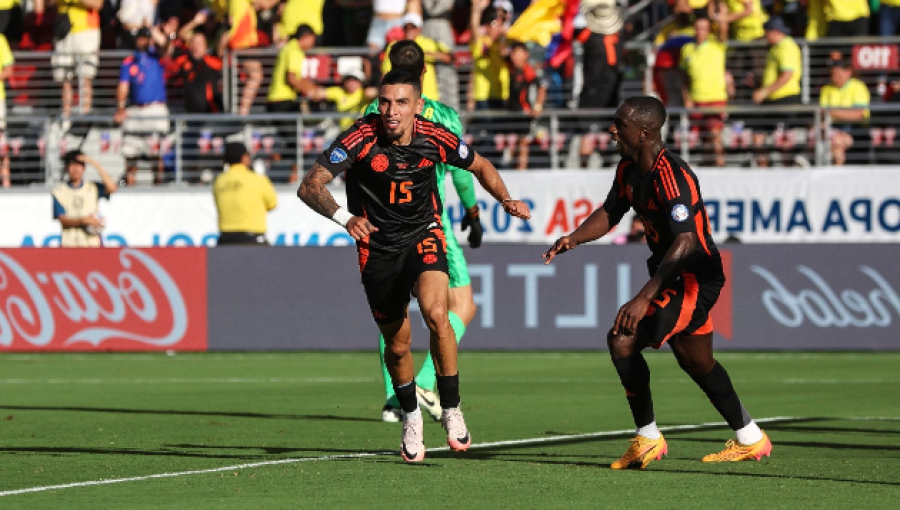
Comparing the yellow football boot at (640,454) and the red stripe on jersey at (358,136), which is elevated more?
the red stripe on jersey at (358,136)

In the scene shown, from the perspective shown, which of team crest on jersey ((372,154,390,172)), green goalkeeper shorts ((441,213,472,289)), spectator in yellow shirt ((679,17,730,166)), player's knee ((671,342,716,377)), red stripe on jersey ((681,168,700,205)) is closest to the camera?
red stripe on jersey ((681,168,700,205))

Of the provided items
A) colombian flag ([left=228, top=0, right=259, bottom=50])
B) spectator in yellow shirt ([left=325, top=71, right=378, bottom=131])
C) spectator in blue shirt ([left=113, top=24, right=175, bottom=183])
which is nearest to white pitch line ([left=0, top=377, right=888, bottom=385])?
spectator in yellow shirt ([left=325, top=71, right=378, bottom=131])

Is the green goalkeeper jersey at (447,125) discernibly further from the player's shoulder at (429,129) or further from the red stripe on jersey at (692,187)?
the red stripe on jersey at (692,187)

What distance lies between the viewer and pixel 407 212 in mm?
8609

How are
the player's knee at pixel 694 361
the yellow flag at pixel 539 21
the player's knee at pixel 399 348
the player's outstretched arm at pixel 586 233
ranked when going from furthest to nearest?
the yellow flag at pixel 539 21 → the player's knee at pixel 399 348 → the player's outstretched arm at pixel 586 233 → the player's knee at pixel 694 361

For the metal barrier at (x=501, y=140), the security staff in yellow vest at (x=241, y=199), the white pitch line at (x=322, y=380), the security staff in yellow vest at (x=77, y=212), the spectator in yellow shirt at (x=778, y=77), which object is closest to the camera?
the white pitch line at (x=322, y=380)

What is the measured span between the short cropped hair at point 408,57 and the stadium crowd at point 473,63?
9.80 metres

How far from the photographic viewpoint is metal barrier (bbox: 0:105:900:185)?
20938mm

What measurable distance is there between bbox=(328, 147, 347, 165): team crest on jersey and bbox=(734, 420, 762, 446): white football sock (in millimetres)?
2583

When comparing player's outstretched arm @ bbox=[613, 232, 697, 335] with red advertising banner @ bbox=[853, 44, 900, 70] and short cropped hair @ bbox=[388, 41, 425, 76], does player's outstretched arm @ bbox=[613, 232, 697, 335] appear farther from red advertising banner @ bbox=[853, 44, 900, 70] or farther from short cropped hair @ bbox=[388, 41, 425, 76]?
red advertising banner @ bbox=[853, 44, 900, 70]

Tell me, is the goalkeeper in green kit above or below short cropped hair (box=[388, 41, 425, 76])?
below

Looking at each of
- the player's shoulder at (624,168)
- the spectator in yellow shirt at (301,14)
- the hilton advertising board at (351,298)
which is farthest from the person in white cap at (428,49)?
the player's shoulder at (624,168)

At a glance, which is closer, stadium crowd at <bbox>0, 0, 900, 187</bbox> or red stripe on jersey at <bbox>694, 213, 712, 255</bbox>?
red stripe on jersey at <bbox>694, 213, 712, 255</bbox>

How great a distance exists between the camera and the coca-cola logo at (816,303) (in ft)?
58.2
